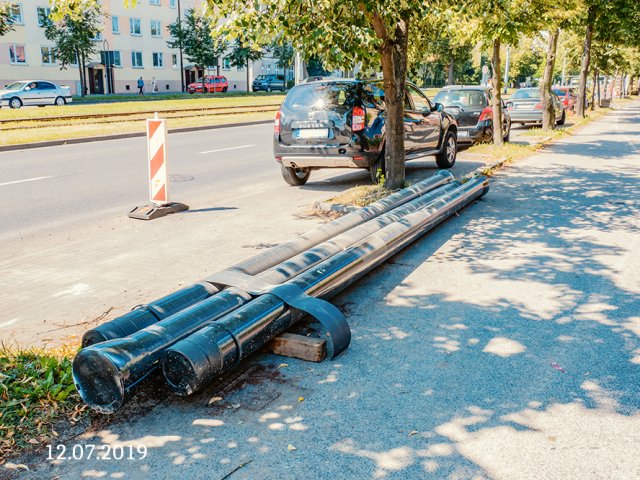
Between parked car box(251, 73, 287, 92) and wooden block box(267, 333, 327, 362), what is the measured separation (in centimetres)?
6606

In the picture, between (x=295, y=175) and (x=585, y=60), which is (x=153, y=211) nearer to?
(x=295, y=175)

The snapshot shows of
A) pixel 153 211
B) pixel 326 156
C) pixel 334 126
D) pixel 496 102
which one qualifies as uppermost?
pixel 496 102

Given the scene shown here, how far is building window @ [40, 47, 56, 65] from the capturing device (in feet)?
169

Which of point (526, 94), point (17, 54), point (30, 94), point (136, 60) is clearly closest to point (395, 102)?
point (526, 94)

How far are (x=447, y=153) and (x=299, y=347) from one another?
32.0 feet

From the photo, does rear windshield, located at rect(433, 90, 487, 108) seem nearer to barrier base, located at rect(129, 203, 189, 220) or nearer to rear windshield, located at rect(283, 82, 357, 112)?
rear windshield, located at rect(283, 82, 357, 112)

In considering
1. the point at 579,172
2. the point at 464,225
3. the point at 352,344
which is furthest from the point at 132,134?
the point at 352,344

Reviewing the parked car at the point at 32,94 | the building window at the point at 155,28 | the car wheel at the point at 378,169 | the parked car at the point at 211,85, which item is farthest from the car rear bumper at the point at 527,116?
the building window at the point at 155,28

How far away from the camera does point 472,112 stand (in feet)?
57.6

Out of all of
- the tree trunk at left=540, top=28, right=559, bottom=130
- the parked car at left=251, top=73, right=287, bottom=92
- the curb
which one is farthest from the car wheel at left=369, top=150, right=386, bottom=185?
the parked car at left=251, top=73, right=287, bottom=92

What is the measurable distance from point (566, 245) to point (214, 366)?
4917 millimetres

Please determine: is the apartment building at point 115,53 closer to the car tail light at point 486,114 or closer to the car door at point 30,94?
the car door at point 30,94

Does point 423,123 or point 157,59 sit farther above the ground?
point 157,59

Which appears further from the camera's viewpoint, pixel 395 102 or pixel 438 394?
pixel 395 102
